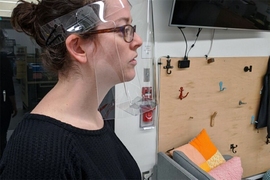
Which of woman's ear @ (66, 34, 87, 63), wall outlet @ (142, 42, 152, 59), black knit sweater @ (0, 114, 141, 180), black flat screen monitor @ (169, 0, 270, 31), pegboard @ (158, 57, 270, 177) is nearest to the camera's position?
black knit sweater @ (0, 114, 141, 180)

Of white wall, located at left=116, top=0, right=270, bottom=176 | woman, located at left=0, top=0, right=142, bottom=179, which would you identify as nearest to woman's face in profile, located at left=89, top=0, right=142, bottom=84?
woman, located at left=0, top=0, right=142, bottom=179

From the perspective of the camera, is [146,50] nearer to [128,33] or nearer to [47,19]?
Result: [128,33]

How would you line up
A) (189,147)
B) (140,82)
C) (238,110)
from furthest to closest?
1. (238,110)
2. (189,147)
3. (140,82)

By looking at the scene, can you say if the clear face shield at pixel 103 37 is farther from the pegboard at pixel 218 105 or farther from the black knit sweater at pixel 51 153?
the pegboard at pixel 218 105

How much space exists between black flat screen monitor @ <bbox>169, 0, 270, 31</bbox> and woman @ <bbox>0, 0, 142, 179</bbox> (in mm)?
1235

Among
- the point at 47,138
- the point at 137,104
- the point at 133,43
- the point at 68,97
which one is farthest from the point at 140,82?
the point at 47,138

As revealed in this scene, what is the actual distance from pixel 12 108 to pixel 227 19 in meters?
1.92

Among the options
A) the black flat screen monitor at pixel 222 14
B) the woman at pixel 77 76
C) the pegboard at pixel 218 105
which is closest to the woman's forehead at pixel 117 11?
the woman at pixel 77 76

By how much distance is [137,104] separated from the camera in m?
1.10

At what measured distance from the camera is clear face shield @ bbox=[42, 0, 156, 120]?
67cm

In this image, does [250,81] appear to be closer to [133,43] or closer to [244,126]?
[244,126]

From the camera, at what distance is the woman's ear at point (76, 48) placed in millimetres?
648

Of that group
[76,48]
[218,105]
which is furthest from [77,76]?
[218,105]

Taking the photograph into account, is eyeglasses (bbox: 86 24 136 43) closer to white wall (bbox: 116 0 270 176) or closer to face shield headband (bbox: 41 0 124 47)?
face shield headband (bbox: 41 0 124 47)
